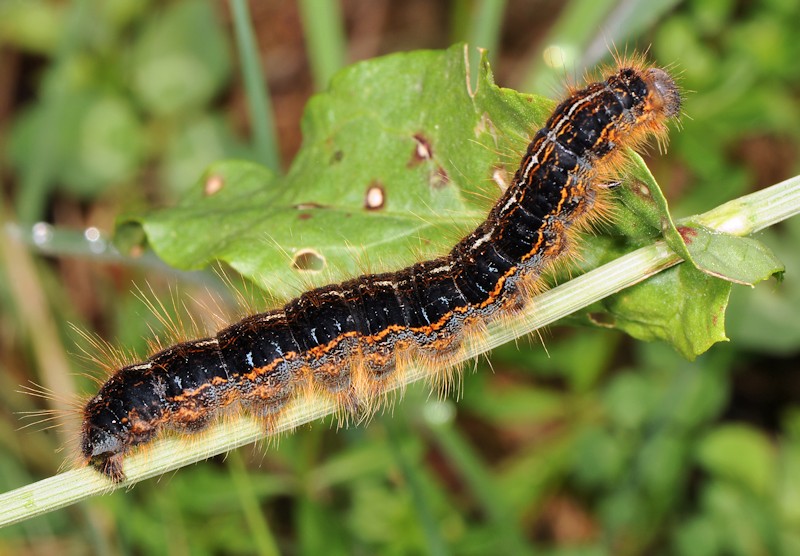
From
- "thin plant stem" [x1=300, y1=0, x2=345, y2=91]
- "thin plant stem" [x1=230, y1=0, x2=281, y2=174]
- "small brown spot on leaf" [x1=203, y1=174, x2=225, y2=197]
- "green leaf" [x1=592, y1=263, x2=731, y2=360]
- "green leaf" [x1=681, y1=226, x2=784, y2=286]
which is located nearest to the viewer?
"green leaf" [x1=681, y1=226, x2=784, y2=286]

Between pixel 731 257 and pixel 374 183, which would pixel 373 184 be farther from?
pixel 731 257

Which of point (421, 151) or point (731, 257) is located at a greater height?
point (421, 151)

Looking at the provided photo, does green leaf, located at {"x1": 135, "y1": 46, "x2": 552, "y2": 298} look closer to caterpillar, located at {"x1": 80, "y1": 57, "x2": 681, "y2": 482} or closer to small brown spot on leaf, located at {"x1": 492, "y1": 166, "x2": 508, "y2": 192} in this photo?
small brown spot on leaf, located at {"x1": 492, "y1": 166, "x2": 508, "y2": 192}

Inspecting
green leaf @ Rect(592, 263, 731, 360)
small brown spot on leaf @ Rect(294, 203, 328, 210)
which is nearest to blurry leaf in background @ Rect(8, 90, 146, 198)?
small brown spot on leaf @ Rect(294, 203, 328, 210)

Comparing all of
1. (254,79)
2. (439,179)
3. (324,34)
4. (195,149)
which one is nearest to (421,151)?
(439,179)

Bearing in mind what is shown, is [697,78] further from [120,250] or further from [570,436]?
[120,250]

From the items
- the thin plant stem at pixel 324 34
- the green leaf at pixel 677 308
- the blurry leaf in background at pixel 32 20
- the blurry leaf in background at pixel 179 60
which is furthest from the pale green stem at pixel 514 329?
the blurry leaf in background at pixel 32 20
